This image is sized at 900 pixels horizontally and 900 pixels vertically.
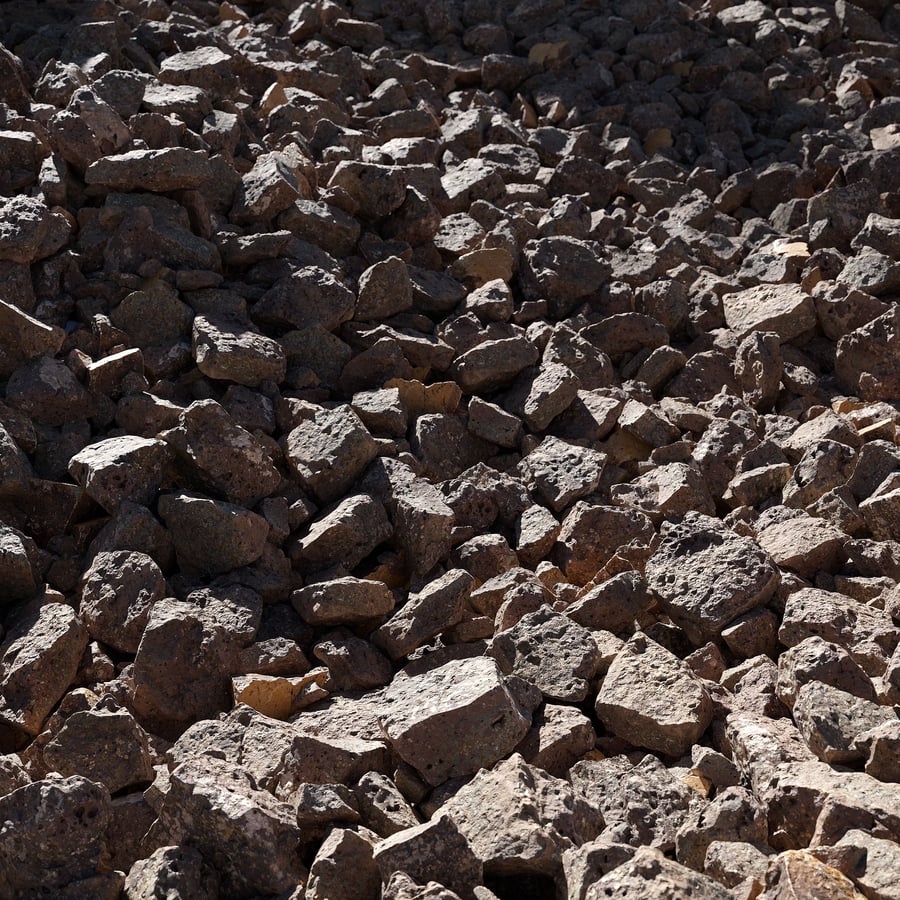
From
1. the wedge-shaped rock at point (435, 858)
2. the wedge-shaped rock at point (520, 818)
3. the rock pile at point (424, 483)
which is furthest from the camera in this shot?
the rock pile at point (424, 483)

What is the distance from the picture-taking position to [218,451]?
4.49 metres

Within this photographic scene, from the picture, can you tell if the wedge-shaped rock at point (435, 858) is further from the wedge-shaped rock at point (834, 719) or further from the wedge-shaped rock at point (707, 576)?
the wedge-shaped rock at point (707, 576)

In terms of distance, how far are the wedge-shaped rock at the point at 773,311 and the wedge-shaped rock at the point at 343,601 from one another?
8.09 ft

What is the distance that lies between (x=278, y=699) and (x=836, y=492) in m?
2.17

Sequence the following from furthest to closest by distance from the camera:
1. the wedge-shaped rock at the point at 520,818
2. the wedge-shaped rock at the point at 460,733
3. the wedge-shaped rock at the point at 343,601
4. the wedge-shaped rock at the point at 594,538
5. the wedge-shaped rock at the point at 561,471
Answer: the wedge-shaped rock at the point at 561,471
the wedge-shaped rock at the point at 594,538
the wedge-shaped rock at the point at 343,601
the wedge-shaped rock at the point at 460,733
the wedge-shaped rock at the point at 520,818

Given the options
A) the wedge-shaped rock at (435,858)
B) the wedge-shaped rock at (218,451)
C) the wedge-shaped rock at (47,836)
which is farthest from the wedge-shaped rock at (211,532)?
the wedge-shaped rock at (435,858)

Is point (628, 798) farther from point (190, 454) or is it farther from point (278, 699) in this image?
point (190, 454)

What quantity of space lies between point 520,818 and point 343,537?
1601 millimetres

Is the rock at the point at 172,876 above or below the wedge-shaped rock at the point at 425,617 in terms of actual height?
above

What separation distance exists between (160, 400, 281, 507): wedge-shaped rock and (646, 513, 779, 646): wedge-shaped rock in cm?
147

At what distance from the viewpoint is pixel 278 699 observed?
394 cm

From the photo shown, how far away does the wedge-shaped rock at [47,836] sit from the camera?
10.1 feet

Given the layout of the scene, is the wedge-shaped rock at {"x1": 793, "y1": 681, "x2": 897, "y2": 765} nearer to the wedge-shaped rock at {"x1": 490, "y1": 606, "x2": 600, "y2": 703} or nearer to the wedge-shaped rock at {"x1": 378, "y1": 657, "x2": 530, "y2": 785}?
the wedge-shaped rock at {"x1": 490, "y1": 606, "x2": 600, "y2": 703}

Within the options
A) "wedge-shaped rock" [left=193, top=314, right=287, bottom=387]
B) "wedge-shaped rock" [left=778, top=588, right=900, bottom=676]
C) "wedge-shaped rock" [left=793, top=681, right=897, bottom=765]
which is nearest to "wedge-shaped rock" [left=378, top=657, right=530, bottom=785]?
"wedge-shaped rock" [left=793, top=681, right=897, bottom=765]
